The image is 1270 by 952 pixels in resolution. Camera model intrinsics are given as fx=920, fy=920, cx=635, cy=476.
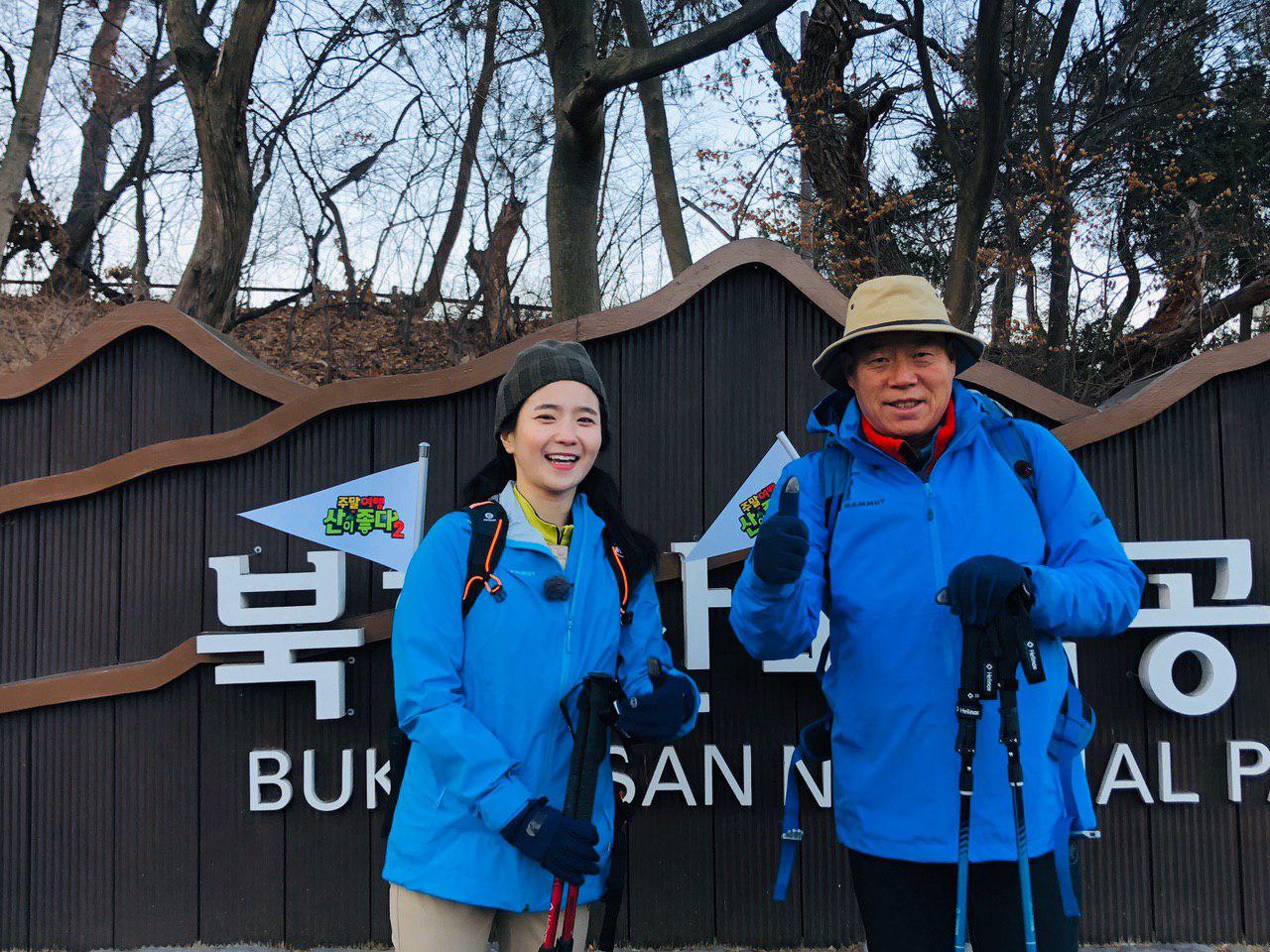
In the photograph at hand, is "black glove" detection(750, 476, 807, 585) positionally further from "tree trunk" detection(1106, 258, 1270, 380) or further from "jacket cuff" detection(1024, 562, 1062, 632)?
"tree trunk" detection(1106, 258, 1270, 380)

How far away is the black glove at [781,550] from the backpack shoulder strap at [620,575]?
1.31 ft

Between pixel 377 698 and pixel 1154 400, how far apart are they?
10.8 ft

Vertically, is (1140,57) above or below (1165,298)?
above

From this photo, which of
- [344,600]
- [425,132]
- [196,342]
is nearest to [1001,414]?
[344,600]

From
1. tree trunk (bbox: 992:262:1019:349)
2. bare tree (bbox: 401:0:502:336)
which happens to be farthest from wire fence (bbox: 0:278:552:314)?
tree trunk (bbox: 992:262:1019:349)

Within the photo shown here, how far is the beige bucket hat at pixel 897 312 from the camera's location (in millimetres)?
2033

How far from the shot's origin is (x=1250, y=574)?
3.45 m

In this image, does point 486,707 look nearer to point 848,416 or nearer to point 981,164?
point 848,416

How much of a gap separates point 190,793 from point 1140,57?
12358 millimetres

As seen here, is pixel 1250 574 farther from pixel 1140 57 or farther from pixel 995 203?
pixel 1140 57

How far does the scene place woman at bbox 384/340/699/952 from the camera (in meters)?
1.86

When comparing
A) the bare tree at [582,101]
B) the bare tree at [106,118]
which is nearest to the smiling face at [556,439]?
the bare tree at [582,101]

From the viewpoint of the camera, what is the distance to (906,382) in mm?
2049

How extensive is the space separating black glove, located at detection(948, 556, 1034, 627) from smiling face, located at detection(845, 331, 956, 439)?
1.31 ft
